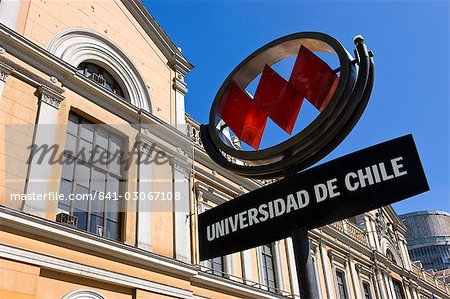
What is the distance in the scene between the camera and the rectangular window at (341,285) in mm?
19031

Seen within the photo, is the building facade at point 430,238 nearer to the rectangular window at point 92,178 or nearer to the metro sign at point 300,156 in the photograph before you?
the rectangular window at point 92,178

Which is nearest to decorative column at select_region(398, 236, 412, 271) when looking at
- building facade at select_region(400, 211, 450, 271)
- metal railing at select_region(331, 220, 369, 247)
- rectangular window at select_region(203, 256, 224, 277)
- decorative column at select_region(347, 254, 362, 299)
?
metal railing at select_region(331, 220, 369, 247)

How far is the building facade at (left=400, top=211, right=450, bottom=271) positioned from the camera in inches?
3135

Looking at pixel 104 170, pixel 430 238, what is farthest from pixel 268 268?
pixel 430 238

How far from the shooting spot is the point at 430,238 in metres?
80.8

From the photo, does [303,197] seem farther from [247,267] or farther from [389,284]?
[389,284]

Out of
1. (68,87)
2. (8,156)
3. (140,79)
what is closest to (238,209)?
(8,156)

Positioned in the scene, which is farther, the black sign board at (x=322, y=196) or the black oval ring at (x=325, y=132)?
the black oval ring at (x=325, y=132)

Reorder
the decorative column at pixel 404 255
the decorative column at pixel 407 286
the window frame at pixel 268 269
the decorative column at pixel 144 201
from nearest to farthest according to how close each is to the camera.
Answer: the decorative column at pixel 144 201
the window frame at pixel 268 269
the decorative column at pixel 407 286
the decorative column at pixel 404 255

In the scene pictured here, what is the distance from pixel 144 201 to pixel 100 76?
3.55 meters

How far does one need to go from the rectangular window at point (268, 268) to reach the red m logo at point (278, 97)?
11347mm

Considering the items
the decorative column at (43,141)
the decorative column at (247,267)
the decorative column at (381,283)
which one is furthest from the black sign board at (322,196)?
the decorative column at (381,283)

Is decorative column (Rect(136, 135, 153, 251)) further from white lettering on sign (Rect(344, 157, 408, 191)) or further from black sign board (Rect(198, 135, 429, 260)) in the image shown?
white lettering on sign (Rect(344, 157, 408, 191))

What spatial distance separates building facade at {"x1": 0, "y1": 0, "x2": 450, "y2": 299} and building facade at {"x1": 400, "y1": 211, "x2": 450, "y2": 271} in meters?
73.0
